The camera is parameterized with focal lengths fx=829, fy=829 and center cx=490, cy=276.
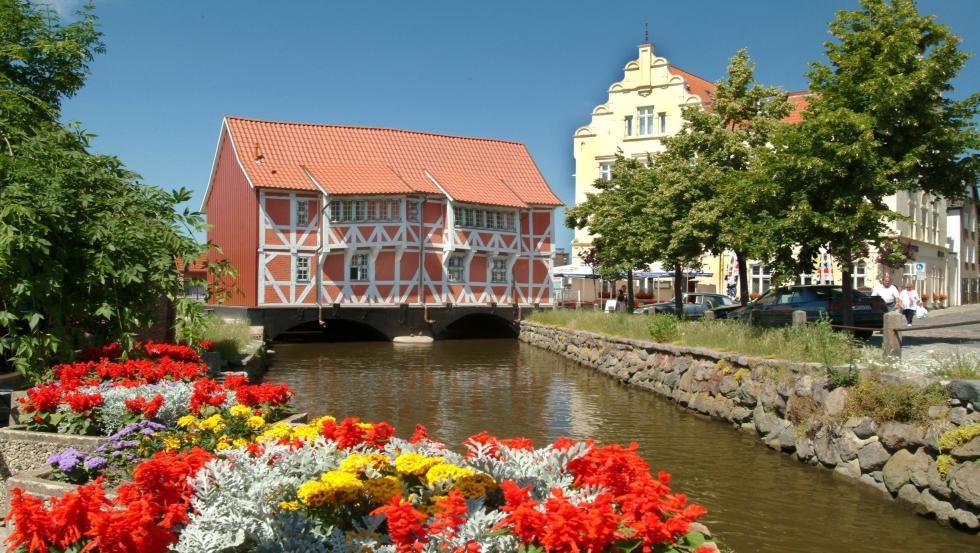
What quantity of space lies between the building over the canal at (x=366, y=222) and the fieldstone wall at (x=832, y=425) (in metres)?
18.9

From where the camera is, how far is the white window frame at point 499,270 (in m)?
38.6

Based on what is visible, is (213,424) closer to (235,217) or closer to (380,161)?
(235,217)

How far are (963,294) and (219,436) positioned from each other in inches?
2326

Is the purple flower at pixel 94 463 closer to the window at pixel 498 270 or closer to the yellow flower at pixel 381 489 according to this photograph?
the yellow flower at pixel 381 489

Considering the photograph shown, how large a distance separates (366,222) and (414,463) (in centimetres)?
3099

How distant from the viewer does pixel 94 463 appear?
6.39 metres

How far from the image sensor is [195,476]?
471 centimetres

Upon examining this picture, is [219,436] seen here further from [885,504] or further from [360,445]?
[885,504]

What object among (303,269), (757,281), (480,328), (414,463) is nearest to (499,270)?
(480,328)

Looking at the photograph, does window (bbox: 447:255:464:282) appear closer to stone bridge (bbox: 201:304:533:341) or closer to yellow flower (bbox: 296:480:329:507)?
stone bridge (bbox: 201:304:533:341)

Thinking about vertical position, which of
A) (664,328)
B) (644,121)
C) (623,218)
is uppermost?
(644,121)

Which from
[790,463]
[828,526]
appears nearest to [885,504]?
[828,526]

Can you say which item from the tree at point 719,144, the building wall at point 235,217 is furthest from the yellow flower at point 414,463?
the building wall at point 235,217

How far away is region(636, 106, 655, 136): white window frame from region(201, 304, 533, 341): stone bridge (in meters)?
13.6
